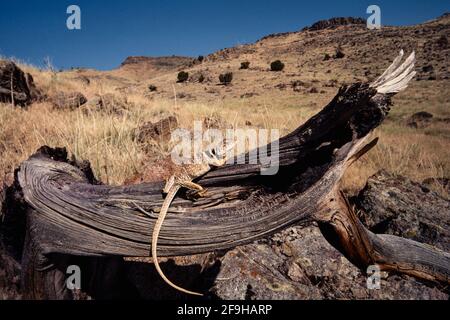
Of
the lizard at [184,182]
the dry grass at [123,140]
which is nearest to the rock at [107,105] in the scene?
the dry grass at [123,140]

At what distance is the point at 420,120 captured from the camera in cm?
989

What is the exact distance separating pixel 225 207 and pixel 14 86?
667cm

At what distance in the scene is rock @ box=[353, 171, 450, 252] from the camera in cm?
263

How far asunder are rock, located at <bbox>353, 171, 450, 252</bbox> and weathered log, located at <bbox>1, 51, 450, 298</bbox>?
3.93 ft

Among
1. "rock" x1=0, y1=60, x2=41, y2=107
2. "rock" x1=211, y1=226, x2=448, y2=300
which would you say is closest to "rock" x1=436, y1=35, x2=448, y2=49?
"rock" x1=0, y1=60, x2=41, y2=107

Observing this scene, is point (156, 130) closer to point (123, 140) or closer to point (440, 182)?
point (123, 140)

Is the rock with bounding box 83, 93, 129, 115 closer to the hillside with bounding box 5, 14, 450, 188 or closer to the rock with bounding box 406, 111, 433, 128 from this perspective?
the hillside with bounding box 5, 14, 450, 188

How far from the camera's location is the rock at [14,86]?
6.11m

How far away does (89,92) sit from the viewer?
8.96 meters

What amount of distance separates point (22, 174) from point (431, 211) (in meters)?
3.26

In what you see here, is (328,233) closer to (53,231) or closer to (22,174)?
(53,231)

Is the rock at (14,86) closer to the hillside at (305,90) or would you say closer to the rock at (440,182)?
the hillside at (305,90)

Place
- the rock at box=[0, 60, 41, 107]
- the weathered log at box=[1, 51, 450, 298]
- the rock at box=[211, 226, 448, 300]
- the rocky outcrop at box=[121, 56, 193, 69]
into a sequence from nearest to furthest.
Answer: the weathered log at box=[1, 51, 450, 298] → the rock at box=[211, 226, 448, 300] → the rock at box=[0, 60, 41, 107] → the rocky outcrop at box=[121, 56, 193, 69]

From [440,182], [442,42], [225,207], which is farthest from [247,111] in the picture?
[442,42]
